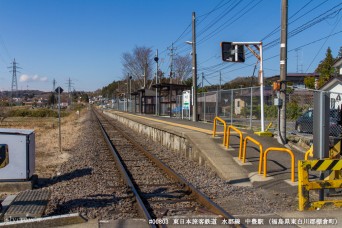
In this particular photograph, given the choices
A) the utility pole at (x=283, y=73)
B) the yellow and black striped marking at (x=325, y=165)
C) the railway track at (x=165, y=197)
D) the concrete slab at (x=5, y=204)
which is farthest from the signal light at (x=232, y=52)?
the concrete slab at (x=5, y=204)

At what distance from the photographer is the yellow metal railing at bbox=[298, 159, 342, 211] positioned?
7.14m

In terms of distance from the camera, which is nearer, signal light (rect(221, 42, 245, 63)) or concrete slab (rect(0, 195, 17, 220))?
concrete slab (rect(0, 195, 17, 220))

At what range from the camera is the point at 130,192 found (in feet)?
29.4

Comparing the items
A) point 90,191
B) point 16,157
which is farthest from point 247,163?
point 16,157

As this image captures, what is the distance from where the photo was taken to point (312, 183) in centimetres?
720

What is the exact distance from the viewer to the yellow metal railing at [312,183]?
281 inches

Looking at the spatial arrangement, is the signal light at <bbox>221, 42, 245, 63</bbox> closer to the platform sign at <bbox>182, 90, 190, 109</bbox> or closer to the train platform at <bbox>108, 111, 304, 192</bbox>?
the train platform at <bbox>108, 111, 304, 192</bbox>

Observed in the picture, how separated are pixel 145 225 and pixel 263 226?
186cm

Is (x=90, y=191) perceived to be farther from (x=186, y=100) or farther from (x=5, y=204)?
(x=186, y=100)

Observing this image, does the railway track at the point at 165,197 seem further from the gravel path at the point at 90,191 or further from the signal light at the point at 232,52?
the signal light at the point at 232,52

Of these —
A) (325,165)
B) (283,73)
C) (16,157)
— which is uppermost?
(283,73)

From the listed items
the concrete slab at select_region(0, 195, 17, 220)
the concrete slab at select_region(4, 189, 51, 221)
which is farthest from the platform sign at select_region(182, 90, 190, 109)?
the concrete slab at select_region(0, 195, 17, 220)

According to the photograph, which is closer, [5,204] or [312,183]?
[312,183]

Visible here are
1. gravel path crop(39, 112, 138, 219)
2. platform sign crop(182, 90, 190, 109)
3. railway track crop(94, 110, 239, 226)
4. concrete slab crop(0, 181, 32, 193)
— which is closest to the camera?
railway track crop(94, 110, 239, 226)
